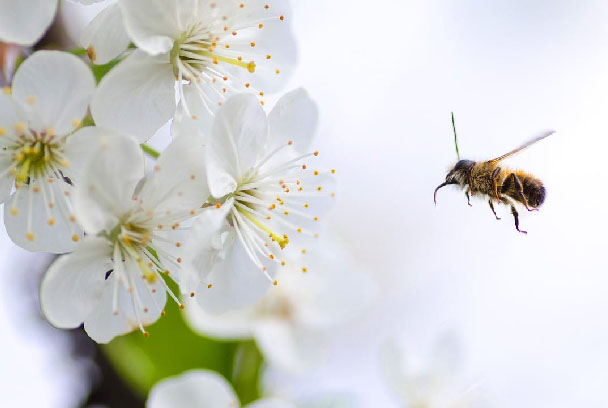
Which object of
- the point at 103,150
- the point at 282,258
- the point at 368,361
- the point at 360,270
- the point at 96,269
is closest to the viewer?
the point at 103,150

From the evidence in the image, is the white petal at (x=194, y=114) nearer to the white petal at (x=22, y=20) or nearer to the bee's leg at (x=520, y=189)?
the white petal at (x=22, y=20)

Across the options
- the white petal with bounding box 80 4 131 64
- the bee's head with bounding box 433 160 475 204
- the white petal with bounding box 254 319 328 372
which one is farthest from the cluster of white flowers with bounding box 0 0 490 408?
the white petal with bounding box 254 319 328 372

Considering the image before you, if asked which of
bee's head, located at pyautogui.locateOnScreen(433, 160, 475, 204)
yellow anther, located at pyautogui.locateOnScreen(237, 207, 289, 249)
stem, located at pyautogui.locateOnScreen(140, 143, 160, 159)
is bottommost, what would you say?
yellow anther, located at pyautogui.locateOnScreen(237, 207, 289, 249)

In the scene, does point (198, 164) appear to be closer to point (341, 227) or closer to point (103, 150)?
point (103, 150)

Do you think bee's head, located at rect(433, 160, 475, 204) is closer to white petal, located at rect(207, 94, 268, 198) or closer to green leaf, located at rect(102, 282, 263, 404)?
white petal, located at rect(207, 94, 268, 198)

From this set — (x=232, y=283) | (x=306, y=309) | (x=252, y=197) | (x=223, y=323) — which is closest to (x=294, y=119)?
(x=252, y=197)

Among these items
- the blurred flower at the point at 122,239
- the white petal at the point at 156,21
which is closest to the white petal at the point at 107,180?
the blurred flower at the point at 122,239

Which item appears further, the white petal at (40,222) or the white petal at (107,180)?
the white petal at (40,222)

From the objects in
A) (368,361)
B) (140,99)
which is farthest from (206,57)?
(368,361)
